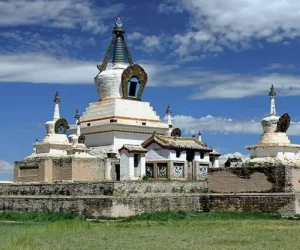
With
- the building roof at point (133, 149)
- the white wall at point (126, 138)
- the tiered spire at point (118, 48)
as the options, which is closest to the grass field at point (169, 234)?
the building roof at point (133, 149)

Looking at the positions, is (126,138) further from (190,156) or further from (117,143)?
(190,156)

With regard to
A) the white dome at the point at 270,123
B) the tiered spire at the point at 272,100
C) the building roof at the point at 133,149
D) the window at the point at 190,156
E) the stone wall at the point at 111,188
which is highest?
the tiered spire at the point at 272,100

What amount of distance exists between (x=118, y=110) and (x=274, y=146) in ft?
26.4

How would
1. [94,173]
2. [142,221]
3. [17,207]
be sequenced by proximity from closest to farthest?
[142,221], [17,207], [94,173]

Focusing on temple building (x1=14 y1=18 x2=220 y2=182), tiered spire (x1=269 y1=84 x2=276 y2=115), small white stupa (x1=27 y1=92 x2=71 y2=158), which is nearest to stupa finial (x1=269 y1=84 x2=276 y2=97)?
tiered spire (x1=269 y1=84 x2=276 y2=115)

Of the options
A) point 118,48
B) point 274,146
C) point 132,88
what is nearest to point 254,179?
point 274,146

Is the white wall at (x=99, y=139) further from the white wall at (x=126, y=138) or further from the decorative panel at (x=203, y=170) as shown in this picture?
the decorative panel at (x=203, y=170)

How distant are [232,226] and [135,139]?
14.2 metres

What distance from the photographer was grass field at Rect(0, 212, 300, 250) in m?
12.9

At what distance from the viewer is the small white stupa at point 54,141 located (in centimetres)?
3039

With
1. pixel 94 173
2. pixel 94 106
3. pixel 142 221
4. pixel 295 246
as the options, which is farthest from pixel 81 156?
pixel 295 246

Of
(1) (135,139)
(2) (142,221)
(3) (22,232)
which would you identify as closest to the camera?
(3) (22,232)

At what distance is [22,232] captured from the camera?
53.2 ft

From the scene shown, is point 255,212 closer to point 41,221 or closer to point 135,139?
point 41,221
